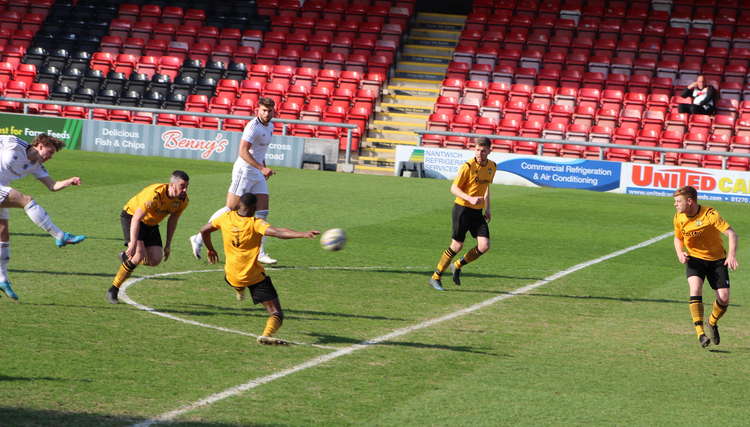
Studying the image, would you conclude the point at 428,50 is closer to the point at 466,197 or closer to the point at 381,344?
the point at 466,197

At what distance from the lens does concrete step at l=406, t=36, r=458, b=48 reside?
129ft

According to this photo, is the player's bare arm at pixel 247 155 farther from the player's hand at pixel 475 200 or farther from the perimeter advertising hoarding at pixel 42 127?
the perimeter advertising hoarding at pixel 42 127

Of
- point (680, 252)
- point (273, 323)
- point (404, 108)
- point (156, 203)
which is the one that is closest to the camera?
point (273, 323)

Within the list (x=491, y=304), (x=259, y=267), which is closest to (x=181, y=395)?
(x=259, y=267)

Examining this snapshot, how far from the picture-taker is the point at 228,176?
26.2 metres

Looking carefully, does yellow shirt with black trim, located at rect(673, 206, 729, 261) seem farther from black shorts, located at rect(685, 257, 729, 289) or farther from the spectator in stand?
the spectator in stand

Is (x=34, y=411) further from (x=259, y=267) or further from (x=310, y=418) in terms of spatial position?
(x=259, y=267)

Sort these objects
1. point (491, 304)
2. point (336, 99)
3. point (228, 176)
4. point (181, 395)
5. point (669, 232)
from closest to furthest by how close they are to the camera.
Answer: point (181, 395)
point (491, 304)
point (669, 232)
point (228, 176)
point (336, 99)

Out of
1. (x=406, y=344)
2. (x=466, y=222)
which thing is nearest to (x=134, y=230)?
(x=406, y=344)

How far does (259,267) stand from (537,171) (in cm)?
1987

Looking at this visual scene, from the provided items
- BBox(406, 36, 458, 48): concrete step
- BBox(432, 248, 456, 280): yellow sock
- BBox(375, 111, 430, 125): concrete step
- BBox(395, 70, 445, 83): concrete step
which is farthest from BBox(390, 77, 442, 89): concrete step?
BBox(432, 248, 456, 280): yellow sock

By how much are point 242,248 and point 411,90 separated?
2706 centimetres

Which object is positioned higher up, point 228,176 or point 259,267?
point 228,176

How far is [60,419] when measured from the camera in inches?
278
